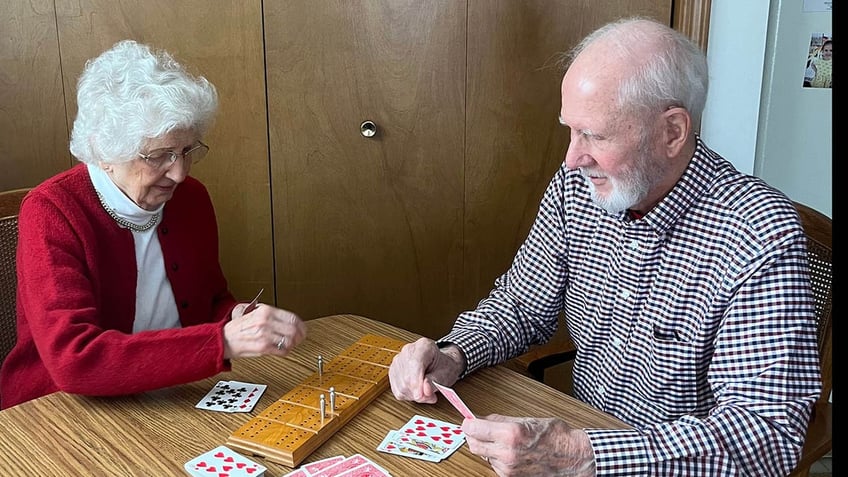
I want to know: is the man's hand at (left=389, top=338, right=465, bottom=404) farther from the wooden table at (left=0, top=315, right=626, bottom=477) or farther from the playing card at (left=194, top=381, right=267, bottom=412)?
the playing card at (left=194, top=381, right=267, bottom=412)

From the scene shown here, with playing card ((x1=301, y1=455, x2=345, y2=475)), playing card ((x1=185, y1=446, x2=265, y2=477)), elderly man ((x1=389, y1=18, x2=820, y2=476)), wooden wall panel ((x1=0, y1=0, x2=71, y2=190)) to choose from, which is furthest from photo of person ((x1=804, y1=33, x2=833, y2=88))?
wooden wall panel ((x1=0, y1=0, x2=71, y2=190))

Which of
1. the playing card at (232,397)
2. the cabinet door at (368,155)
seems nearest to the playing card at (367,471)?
the playing card at (232,397)

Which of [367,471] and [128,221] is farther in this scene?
[128,221]

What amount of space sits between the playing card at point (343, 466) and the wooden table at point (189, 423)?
2 cm

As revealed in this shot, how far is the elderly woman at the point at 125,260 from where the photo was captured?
1.35 meters

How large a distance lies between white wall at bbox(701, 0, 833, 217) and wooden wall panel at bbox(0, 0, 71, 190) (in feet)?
7.35

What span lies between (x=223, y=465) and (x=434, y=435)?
0.35 m

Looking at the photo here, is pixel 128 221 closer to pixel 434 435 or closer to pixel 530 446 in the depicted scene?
pixel 434 435

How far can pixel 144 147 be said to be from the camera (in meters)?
1.54

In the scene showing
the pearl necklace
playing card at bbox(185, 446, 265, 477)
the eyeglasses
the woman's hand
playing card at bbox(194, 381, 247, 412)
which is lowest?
playing card at bbox(185, 446, 265, 477)

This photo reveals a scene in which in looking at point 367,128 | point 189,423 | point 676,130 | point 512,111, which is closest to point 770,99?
point 512,111

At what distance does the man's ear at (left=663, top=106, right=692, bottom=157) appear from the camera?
4.48 ft

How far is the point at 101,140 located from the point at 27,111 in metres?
0.99

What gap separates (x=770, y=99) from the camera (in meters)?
2.80
